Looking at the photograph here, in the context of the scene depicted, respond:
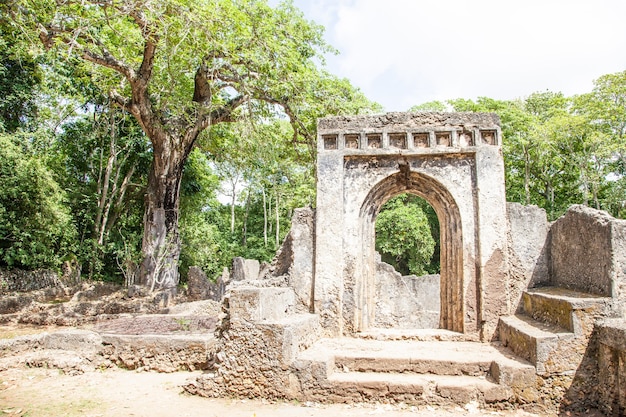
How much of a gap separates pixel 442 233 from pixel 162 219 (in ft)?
32.8

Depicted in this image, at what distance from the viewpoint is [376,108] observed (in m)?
14.9

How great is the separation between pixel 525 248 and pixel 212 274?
21.6m

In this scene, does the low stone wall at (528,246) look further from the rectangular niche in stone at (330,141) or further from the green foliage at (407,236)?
the green foliage at (407,236)

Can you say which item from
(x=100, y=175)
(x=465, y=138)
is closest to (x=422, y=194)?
(x=465, y=138)

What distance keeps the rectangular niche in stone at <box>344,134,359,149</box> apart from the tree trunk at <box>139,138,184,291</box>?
895 cm

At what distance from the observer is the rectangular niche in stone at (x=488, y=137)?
761 centimetres

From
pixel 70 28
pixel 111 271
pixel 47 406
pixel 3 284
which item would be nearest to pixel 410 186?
pixel 47 406

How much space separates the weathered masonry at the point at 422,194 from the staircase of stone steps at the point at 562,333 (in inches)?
42.2

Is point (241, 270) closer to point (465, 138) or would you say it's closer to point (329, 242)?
point (329, 242)

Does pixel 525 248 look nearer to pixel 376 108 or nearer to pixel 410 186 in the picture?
pixel 410 186

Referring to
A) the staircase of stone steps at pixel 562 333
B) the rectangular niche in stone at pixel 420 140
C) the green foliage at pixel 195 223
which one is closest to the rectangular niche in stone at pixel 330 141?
the rectangular niche in stone at pixel 420 140

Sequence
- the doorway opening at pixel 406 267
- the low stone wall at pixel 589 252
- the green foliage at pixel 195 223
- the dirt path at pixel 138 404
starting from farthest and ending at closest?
the green foliage at pixel 195 223 < the doorway opening at pixel 406 267 < the low stone wall at pixel 589 252 < the dirt path at pixel 138 404

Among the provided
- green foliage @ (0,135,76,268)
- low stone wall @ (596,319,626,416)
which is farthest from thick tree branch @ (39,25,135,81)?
low stone wall @ (596,319,626,416)

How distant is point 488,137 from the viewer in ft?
25.1
